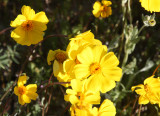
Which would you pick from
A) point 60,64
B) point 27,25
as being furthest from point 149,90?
point 27,25

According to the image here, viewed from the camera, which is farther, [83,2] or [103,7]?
[83,2]

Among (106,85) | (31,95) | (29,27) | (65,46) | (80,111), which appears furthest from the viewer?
(65,46)

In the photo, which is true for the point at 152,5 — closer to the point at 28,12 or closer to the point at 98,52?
the point at 98,52

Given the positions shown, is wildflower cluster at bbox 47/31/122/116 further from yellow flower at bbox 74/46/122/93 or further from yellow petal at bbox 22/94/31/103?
yellow petal at bbox 22/94/31/103

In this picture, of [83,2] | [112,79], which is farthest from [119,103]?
[83,2]

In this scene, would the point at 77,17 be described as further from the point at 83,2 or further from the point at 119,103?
the point at 119,103

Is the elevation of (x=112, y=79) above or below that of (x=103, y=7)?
below

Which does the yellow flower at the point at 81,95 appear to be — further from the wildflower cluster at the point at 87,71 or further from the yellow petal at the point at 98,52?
the yellow petal at the point at 98,52

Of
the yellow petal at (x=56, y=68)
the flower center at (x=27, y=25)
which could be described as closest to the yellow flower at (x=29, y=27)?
the flower center at (x=27, y=25)
